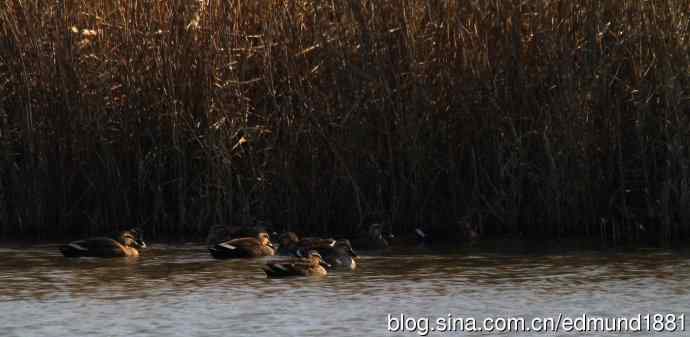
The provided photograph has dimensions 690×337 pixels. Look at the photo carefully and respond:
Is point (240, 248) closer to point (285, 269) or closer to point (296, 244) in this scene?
point (296, 244)

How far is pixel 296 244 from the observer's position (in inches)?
533

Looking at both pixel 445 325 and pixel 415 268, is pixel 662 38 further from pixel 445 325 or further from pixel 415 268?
pixel 445 325

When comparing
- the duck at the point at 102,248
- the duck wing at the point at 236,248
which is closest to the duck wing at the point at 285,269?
the duck wing at the point at 236,248

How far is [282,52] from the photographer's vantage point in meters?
14.8

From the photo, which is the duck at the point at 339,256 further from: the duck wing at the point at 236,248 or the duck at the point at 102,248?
the duck at the point at 102,248

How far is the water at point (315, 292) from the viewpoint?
1020cm

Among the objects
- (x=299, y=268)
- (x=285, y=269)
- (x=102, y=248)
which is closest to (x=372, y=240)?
(x=299, y=268)

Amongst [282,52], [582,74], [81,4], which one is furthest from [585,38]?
[81,4]

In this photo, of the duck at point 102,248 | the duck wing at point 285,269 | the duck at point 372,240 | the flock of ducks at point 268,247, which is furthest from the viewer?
the duck at point 372,240

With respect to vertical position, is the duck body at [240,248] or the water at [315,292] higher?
the duck body at [240,248]

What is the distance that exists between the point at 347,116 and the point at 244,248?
6.11ft

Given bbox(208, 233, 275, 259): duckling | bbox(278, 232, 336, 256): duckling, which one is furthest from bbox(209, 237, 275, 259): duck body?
bbox(278, 232, 336, 256): duckling

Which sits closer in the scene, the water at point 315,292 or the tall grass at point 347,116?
the water at point 315,292

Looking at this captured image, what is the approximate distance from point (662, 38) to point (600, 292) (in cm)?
347
